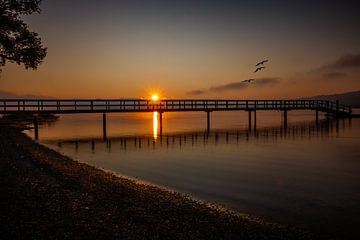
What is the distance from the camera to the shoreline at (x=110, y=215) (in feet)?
22.9

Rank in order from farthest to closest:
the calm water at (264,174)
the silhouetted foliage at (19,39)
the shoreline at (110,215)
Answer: the silhouetted foliage at (19,39), the calm water at (264,174), the shoreline at (110,215)

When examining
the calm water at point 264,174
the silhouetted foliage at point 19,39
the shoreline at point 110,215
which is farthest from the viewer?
the silhouetted foliage at point 19,39

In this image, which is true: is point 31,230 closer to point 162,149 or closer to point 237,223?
point 237,223

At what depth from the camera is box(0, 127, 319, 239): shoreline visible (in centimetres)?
698

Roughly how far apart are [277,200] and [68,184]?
7591mm

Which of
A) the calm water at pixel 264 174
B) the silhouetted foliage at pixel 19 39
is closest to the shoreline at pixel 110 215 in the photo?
the calm water at pixel 264 174

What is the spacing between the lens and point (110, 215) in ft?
26.8

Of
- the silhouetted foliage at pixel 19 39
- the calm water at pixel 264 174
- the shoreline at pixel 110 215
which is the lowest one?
the calm water at pixel 264 174

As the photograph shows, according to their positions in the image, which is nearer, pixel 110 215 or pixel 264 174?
pixel 110 215

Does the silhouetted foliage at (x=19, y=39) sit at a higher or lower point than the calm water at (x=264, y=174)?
higher

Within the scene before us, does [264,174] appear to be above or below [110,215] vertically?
below

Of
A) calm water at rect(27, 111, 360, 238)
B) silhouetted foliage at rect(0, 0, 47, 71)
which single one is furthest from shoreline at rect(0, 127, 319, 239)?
silhouetted foliage at rect(0, 0, 47, 71)

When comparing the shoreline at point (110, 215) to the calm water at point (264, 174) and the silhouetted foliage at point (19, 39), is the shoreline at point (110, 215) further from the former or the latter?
the silhouetted foliage at point (19, 39)

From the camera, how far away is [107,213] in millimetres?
8336
